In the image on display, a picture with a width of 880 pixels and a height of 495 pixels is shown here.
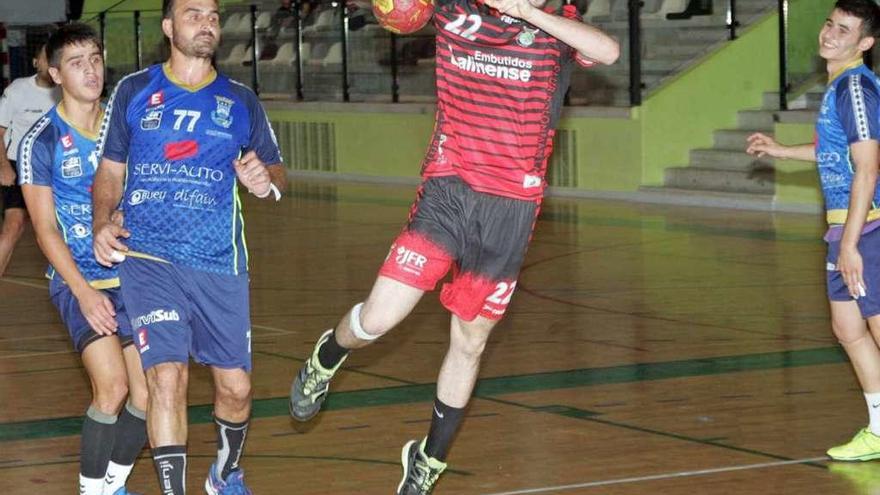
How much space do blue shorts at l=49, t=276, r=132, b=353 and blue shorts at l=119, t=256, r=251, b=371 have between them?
0.32 metres

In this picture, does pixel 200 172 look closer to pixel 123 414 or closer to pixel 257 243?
pixel 123 414

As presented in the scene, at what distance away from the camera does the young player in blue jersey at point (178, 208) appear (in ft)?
19.6

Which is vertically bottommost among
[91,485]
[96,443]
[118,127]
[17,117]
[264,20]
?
[264,20]

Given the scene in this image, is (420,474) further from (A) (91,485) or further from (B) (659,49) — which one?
(B) (659,49)

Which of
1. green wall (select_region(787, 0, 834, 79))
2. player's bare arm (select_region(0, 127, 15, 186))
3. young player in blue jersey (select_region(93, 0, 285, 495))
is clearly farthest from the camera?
green wall (select_region(787, 0, 834, 79))

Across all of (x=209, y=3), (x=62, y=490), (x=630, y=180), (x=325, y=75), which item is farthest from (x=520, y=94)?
(x=325, y=75)

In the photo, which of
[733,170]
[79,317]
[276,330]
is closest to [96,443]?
[79,317]

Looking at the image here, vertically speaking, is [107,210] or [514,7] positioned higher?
[514,7]

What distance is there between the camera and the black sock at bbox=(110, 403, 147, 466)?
6.39m

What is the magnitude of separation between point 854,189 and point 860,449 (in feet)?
3.77

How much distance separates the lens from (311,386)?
6.70m

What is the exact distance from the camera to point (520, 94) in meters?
6.26

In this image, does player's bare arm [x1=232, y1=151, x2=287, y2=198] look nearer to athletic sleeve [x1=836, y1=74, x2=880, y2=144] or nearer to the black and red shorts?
the black and red shorts

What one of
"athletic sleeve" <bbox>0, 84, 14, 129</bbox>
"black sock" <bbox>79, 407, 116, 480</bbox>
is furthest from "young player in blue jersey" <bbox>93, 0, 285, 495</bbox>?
"athletic sleeve" <bbox>0, 84, 14, 129</bbox>
